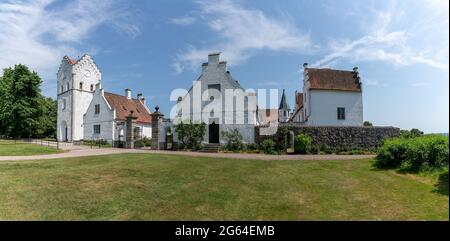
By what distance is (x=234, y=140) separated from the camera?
22.7 meters

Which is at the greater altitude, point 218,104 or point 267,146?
point 218,104

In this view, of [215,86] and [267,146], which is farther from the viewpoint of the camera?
[215,86]

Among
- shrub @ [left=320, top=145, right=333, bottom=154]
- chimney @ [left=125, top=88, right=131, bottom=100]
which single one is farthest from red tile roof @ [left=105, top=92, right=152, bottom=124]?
shrub @ [left=320, top=145, right=333, bottom=154]

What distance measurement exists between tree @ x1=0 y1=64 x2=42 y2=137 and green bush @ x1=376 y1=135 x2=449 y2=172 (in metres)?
44.2

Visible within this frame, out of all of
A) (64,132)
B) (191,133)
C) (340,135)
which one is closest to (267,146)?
(340,135)

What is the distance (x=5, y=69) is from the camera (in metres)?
46.7

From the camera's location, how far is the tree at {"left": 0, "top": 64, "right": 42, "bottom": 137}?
4047cm

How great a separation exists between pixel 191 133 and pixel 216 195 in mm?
15837

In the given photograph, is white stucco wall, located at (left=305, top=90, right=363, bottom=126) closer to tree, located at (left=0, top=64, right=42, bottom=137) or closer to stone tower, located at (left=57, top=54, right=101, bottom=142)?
stone tower, located at (left=57, top=54, right=101, bottom=142)

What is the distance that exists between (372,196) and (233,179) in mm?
4134

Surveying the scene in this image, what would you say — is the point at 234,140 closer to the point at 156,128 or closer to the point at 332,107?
the point at 156,128

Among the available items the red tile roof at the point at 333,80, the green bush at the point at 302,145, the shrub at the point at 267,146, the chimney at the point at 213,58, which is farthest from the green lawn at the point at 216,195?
the red tile roof at the point at 333,80

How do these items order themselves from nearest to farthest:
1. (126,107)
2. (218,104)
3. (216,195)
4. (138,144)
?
(216,195) → (218,104) → (138,144) → (126,107)
